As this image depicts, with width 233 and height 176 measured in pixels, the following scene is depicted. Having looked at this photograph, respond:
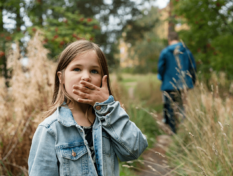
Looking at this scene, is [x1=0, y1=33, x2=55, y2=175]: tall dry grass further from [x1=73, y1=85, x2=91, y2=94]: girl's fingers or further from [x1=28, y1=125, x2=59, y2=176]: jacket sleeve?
[x1=73, y1=85, x2=91, y2=94]: girl's fingers

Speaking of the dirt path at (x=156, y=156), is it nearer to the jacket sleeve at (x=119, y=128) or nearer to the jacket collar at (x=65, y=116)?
the jacket sleeve at (x=119, y=128)

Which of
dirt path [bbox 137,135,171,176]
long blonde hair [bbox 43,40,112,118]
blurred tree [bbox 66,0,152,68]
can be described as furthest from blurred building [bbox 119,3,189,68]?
long blonde hair [bbox 43,40,112,118]

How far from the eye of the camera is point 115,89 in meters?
4.20

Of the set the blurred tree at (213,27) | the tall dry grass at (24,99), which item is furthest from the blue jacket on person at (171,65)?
the tall dry grass at (24,99)

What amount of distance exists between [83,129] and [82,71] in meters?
0.34

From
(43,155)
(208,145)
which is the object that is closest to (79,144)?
(43,155)

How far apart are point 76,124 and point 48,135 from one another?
0.16 m

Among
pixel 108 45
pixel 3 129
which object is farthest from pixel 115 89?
pixel 108 45

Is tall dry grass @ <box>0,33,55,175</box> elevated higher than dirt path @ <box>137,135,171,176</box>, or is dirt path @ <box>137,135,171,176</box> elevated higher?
tall dry grass @ <box>0,33,55,175</box>

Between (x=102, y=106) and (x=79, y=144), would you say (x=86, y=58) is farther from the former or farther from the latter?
(x=79, y=144)

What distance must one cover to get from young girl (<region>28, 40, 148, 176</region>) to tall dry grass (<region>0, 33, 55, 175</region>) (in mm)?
1331

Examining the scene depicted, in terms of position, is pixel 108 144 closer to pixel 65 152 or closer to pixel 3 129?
pixel 65 152

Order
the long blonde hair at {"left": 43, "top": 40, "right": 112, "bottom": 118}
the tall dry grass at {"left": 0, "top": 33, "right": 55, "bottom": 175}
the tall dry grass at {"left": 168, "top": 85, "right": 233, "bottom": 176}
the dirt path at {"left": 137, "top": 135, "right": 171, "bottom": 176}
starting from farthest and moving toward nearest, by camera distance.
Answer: the dirt path at {"left": 137, "top": 135, "right": 171, "bottom": 176}
the tall dry grass at {"left": 0, "top": 33, "right": 55, "bottom": 175}
the tall dry grass at {"left": 168, "top": 85, "right": 233, "bottom": 176}
the long blonde hair at {"left": 43, "top": 40, "right": 112, "bottom": 118}

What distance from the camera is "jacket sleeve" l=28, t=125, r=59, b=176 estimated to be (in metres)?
1.07
